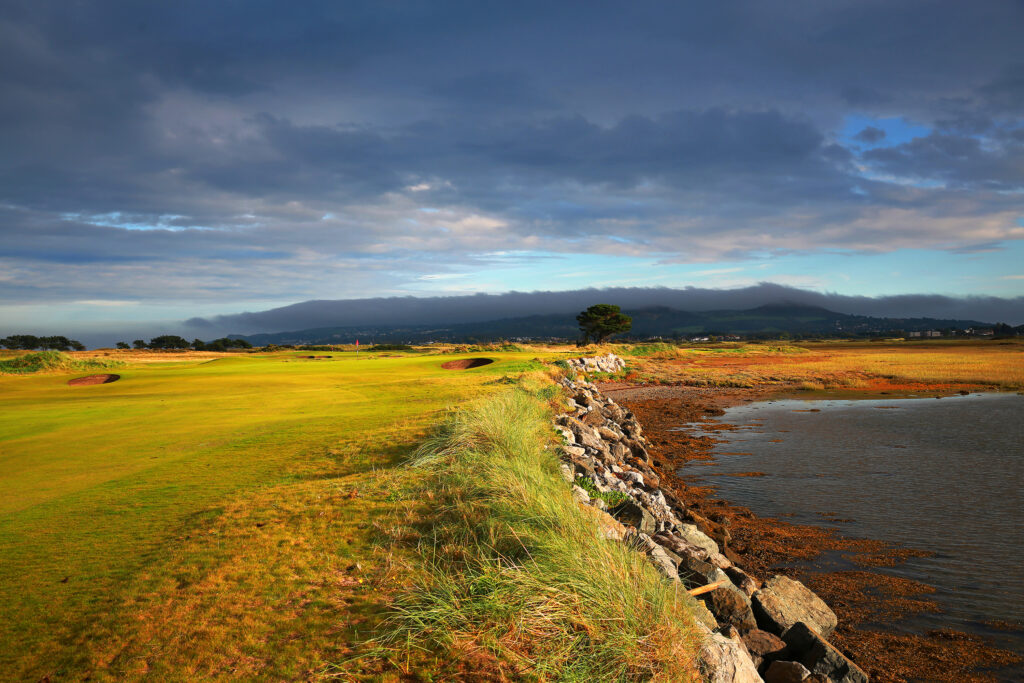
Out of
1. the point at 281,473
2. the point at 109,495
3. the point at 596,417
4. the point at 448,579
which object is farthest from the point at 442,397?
the point at 448,579

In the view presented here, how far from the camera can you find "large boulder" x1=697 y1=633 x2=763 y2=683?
422 centimetres

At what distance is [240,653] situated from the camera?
4.10 m

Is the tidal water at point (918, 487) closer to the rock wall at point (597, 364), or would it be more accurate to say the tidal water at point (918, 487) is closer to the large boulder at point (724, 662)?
the large boulder at point (724, 662)

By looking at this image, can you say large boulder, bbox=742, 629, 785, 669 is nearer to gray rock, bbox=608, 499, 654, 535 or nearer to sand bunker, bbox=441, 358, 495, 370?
gray rock, bbox=608, 499, 654, 535

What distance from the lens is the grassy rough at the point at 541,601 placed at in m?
3.92

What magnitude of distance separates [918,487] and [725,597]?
10.7 metres

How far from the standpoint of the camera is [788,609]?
21.9 feet

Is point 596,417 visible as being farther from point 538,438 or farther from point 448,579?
point 448,579

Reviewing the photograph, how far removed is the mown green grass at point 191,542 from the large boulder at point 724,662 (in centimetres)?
286

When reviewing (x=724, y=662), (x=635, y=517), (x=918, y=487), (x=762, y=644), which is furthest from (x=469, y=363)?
(x=724, y=662)

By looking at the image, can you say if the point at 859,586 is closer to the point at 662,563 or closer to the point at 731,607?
the point at 731,607

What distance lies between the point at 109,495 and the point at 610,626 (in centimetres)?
798

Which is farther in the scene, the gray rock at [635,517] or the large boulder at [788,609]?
the gray rock at [635,517]

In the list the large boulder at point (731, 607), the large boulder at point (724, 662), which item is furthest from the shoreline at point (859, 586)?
the large boulder at point (724, 662)
